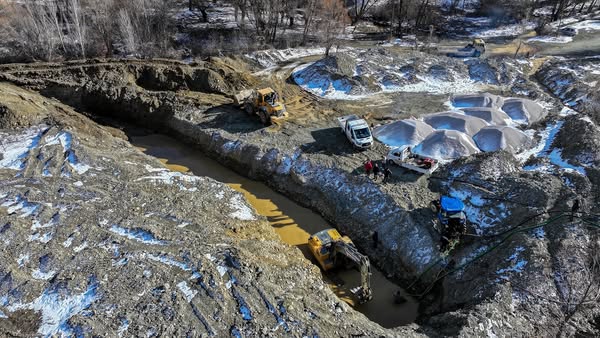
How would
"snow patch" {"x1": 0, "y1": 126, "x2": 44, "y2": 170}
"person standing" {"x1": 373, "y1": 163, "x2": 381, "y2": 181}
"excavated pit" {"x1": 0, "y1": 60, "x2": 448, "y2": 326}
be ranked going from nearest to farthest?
"excavated pit" {"x1": 0, "y1": 60, "x2": 448, "y2": 326}, "person standing" {"x1": 373, "y1": 163, "x2": 381, "y2": 181}, "snow patch" {"x1": 0, "y1": 126, "x2": 44, "y2": 170}

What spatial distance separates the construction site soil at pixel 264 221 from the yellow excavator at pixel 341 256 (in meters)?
0.70

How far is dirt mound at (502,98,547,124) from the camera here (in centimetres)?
2202

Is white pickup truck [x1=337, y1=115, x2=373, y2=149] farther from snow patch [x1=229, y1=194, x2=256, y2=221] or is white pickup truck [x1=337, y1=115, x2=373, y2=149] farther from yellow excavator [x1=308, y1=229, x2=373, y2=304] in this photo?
snow patch [x1=229, y1=194, x2=256, y2=221]

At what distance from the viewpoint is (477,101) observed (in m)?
23.5

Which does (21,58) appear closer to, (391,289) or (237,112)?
(237,112)

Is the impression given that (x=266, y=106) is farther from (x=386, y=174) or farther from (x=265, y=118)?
(x=386, y=174)

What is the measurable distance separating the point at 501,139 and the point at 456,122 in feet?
7.75

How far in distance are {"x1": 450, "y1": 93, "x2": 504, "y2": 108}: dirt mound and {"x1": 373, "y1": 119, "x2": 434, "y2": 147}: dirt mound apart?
465cm

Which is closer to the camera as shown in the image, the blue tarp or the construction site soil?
the construction site soil

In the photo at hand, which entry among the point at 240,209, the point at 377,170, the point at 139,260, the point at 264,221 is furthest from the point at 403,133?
the point at 139,260

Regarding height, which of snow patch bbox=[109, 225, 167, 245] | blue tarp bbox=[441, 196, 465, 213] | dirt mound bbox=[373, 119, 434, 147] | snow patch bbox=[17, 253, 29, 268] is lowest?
snow patch bbox=[17, 253, 29, 268]

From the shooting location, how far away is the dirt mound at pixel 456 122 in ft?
67.0

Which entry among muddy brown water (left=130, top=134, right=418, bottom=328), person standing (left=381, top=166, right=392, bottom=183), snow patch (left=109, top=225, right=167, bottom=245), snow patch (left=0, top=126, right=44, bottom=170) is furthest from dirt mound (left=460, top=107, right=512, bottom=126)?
snow patch (left=0, top=126, right=44, bottom=170)

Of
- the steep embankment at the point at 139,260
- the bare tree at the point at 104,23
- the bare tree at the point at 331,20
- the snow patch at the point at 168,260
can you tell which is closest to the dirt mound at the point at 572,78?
the bare tree at the point at 331,20
